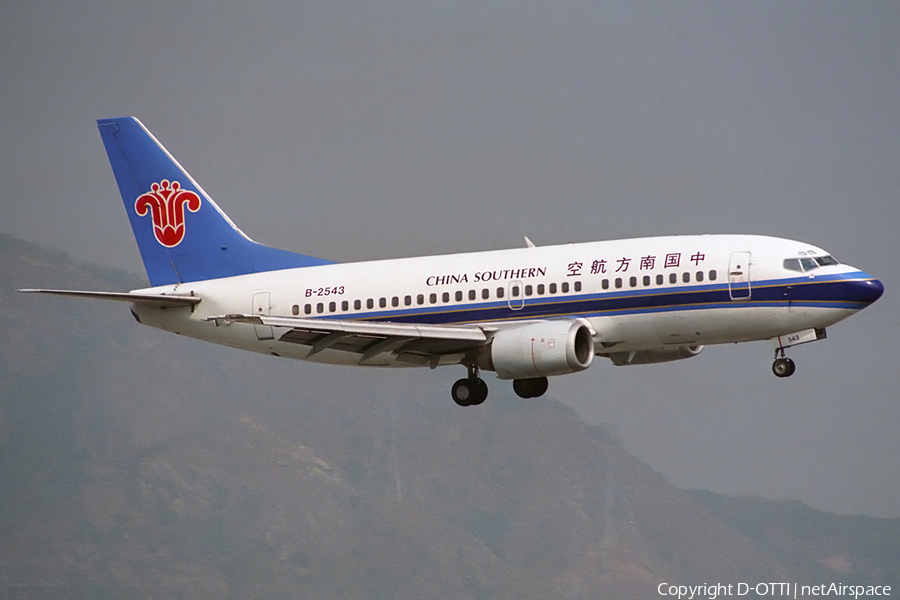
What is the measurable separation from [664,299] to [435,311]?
784 cm

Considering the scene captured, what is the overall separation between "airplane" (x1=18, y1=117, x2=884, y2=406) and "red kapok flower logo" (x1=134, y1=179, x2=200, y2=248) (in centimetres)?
207

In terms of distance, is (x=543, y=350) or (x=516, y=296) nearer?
(x=543, y=350)

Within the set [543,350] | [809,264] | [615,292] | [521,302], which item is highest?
[809,264]

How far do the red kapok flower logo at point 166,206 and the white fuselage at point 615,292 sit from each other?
21.1 feet

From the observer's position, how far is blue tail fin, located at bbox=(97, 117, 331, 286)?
5309 cm

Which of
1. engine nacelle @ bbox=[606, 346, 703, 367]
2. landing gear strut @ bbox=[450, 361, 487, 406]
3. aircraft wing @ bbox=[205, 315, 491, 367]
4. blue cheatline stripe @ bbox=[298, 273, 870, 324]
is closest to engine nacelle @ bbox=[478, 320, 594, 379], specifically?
blue cheatline stripe @ bbox=[298, 273, 870, 324]

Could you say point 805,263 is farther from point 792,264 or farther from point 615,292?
point 615,292

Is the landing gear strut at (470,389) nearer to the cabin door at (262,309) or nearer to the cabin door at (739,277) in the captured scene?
the cabin door at (262,309)

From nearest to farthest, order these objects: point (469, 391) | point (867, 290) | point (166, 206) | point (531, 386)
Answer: point (867, 290)
point (469, 391)
point (531, 386)
point (166, 206)

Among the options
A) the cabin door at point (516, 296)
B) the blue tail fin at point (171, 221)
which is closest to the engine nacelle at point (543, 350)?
the cabin door at point (516, 296)

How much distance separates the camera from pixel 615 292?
44719 mm

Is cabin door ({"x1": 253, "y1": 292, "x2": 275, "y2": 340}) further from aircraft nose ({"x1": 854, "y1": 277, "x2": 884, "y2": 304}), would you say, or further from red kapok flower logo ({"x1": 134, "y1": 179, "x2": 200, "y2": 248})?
aircraft nose ({"x1": 854, "y1": 277, "x2": 884, "y2": 304})

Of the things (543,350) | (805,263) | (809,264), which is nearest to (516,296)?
(543,350)

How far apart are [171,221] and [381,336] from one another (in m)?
13.3
